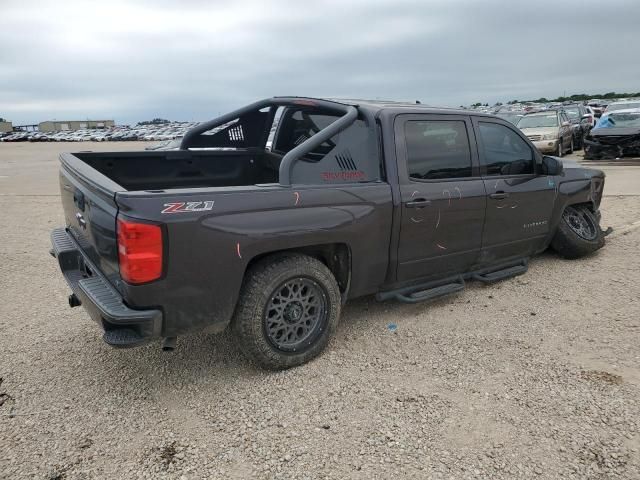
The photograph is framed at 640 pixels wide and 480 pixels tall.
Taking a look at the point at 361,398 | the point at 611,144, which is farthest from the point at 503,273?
the point at 611,144

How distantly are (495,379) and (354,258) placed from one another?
1.26 m

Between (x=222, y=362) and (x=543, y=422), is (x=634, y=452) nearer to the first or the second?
(x=543, y=422)

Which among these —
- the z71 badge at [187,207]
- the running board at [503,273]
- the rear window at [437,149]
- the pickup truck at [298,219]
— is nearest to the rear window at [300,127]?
the pickup truck at [298,219]

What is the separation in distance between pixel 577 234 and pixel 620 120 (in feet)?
44.0

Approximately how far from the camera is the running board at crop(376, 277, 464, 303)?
4.02 m

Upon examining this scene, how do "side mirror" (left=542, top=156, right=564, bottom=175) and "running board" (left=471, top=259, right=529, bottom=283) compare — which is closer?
"running board" (left=471, top=259, right=529, bottom=283)

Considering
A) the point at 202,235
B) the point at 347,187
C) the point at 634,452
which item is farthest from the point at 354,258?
the point at 634,452

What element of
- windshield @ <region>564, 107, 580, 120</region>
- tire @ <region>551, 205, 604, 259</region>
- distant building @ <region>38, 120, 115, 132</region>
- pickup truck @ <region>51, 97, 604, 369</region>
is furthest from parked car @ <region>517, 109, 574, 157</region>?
distant building @ <region>38, 120, 115, 132</region>

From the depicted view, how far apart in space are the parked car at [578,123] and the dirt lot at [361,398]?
54.7 feet

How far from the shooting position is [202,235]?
114 inches

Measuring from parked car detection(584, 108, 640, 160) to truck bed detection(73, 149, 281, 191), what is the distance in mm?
14572

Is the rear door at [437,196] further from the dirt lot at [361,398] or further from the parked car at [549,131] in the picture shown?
the parked car at [549,131]

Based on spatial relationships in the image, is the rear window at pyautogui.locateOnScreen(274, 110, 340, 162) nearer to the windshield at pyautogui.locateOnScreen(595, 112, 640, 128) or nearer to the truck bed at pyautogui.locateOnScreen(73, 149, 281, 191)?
the truck bed at pyautogui.locateOnScreen(73, 149, 281, 191)

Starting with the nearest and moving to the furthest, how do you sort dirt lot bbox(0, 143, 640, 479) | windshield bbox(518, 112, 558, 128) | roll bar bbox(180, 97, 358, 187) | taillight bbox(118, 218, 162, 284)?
1. dirt lot bbox(0, 143, 640, 479)
2. taillight bbox(118, 218, 162, 284)
3. roll bar bbox(180, 97, 358, 187)
4. windshield bbox(518, 112, 558, 128)
